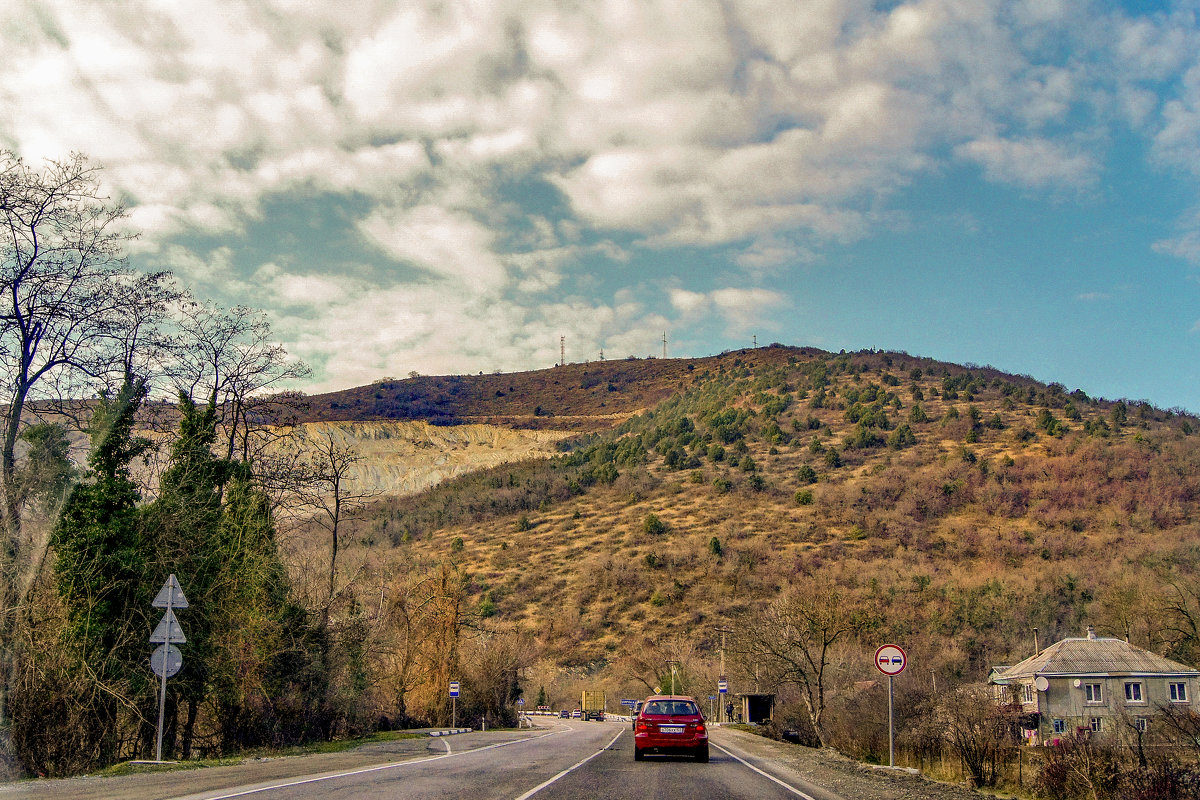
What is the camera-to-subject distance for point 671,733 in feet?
62.6

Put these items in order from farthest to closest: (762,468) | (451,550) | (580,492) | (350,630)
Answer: (580,492)
(762,468)
(451,550)
(350,630)

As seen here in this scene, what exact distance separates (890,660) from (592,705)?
64550 mm

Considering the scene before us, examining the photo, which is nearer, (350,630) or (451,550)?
(350,630)

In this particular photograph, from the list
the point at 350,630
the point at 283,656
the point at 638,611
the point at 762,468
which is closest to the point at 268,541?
the point at 283,656

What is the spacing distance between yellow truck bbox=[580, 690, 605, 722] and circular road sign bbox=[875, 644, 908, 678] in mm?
61927

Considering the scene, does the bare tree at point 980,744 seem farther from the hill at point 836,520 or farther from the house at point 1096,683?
the house at point 1096,683

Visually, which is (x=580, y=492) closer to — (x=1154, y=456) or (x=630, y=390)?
(x=630, y=390)

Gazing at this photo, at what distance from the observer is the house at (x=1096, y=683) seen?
44.0 m

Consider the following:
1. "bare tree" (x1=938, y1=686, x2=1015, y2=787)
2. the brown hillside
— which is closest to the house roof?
"bare tree" (x1=938, y1=686, x2=1015, y2=787)

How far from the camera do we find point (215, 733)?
883 inches

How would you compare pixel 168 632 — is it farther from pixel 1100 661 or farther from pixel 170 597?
pixel 1100 661

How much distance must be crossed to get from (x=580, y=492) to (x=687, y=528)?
93.7ft

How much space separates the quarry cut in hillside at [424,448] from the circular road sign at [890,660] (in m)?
123

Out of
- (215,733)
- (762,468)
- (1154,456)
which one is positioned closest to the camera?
(215,733)
